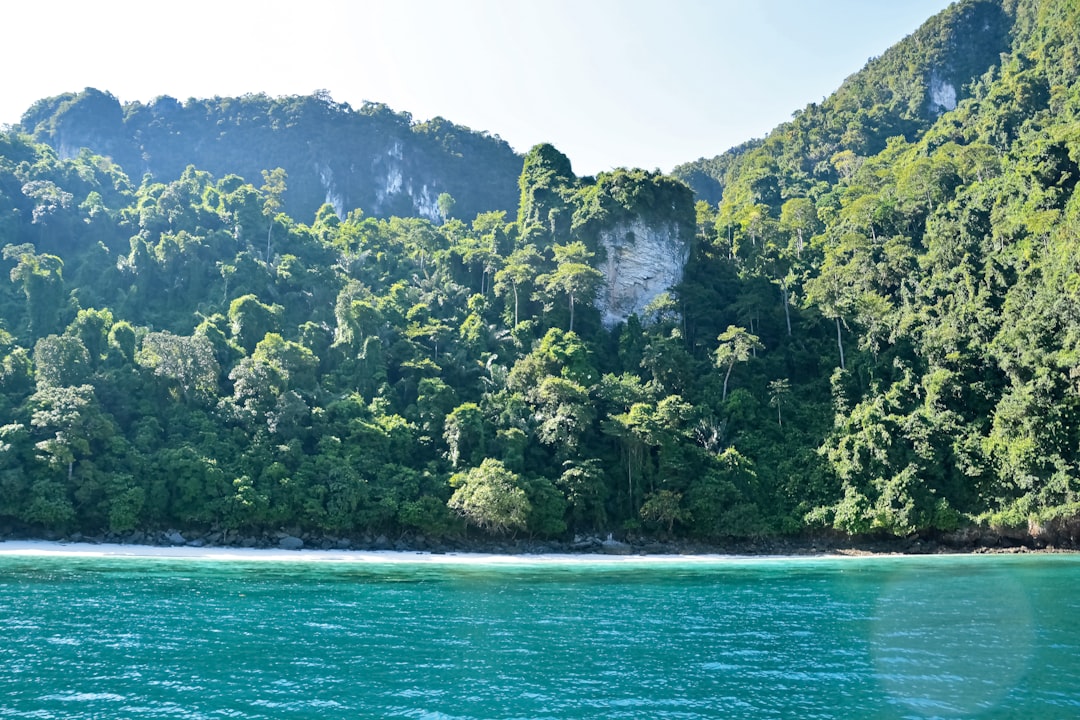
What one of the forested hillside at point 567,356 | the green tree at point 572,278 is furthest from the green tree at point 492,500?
the green tree at point 572,278

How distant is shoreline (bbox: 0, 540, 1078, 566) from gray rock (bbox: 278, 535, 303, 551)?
294mm

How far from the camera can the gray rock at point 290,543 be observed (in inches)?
1387

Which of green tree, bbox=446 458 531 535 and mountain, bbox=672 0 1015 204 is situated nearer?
green tree, bbox=446 458 531 535

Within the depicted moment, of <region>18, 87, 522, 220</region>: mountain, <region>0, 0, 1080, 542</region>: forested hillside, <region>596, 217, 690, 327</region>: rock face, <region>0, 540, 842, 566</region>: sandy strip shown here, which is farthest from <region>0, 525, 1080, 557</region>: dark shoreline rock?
<region>18, 87, 522, 220</region>: mountain

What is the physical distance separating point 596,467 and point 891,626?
23.0m

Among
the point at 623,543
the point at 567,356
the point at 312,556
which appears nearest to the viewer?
the point at 312,556

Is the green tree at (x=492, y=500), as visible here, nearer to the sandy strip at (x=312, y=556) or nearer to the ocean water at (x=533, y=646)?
the sandy strip at (x=312, y=556)

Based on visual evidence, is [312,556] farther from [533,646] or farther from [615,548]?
[533,646]

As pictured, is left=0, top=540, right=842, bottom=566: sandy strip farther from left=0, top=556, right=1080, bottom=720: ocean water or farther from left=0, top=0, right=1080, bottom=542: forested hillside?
left=0, top=556, right=1080, bottom=720: ocean water

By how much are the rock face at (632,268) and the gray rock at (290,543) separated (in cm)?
2862

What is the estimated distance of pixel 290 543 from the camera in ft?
116

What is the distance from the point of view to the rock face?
55.7 meters

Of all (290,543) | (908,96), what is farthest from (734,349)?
(908,96)

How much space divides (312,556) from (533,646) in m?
20.5
